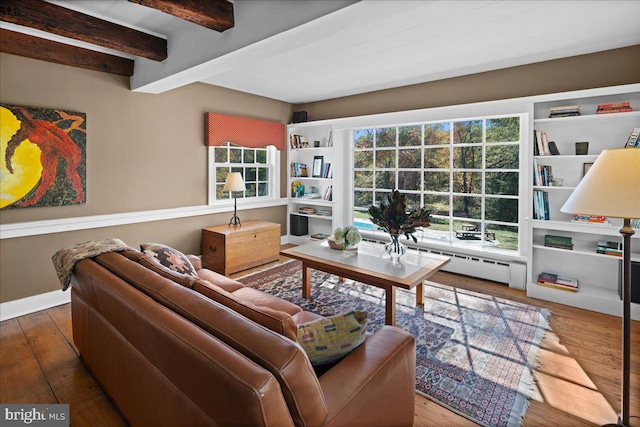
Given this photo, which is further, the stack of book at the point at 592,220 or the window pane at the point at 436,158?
the window pane at the point at 436,158

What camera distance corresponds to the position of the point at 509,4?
7.72ft

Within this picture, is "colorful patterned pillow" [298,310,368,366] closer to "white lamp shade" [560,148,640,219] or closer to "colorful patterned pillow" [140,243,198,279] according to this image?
"white lamp shade" [560,148,640,219]

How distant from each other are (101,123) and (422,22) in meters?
3.27

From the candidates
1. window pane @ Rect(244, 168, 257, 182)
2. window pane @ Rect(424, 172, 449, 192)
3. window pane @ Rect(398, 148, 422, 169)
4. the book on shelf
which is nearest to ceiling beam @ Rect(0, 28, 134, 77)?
window pane @ Rect(244, 168, 257, 182)

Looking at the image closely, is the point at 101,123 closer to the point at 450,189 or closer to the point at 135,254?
the point at 135,254

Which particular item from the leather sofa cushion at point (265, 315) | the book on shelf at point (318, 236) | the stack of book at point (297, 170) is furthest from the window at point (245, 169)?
the leather sofa cushion at point (265, 315)

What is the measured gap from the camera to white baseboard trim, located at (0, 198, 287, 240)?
3082mm

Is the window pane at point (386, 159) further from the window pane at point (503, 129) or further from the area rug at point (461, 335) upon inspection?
the area rug at point (461, 335)

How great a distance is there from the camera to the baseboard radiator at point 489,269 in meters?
3.75

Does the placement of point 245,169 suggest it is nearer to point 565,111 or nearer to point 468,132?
point 468,132

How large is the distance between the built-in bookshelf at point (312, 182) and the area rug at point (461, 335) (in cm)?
156

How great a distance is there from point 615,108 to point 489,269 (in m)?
1.98

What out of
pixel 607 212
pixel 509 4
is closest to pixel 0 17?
pixel 509 4

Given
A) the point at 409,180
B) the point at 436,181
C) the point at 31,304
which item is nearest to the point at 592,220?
the point at 436,181
